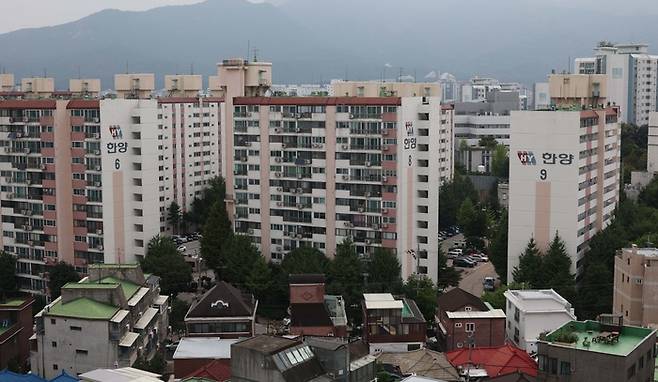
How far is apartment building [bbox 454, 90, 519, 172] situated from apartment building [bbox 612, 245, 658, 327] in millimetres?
23999

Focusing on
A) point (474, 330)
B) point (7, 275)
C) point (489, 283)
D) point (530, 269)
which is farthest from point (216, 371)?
point (489, 283)

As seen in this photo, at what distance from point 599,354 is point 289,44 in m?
169

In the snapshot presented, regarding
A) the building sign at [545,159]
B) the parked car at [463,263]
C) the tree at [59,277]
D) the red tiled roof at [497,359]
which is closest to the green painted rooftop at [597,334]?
the red tiled roof at [497,359]

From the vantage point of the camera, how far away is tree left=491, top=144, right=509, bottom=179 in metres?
38.6

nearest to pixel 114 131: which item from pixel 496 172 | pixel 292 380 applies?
pixel 292 380

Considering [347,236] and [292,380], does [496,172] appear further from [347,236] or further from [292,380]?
[292,380]

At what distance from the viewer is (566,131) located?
21.0 metres

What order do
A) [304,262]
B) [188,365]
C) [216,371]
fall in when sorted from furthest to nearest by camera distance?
[304,262] → [188,365] → [216,371]

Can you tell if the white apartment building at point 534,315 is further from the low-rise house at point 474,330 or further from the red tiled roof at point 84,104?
the red tiled roof at point 84,104

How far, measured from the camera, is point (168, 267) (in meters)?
21.8

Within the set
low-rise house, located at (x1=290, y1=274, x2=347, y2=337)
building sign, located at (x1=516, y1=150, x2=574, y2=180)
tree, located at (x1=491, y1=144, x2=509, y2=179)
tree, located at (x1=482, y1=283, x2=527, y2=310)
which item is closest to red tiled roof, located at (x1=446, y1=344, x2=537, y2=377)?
low-rise house, located at (x1=290, y1=274, x2=347, y2=337)

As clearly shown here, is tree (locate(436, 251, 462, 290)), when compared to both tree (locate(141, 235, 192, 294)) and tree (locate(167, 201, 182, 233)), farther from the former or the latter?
tree (locate(167, 201, 182, 233))

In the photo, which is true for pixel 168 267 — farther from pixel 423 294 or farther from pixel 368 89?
pixel 368 89

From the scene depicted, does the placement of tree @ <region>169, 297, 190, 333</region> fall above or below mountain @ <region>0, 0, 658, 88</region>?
below
